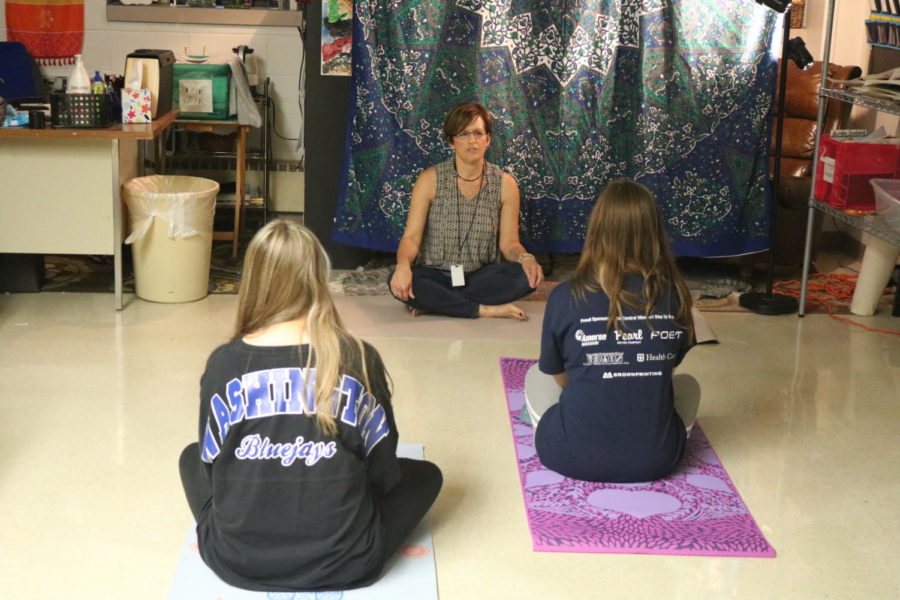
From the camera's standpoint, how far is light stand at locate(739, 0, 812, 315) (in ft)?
15.3

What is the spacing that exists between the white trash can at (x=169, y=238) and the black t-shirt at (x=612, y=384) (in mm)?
2159

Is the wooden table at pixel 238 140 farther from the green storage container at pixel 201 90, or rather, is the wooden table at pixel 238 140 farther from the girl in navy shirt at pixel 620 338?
the girl in navy shirt at pixel 620 338

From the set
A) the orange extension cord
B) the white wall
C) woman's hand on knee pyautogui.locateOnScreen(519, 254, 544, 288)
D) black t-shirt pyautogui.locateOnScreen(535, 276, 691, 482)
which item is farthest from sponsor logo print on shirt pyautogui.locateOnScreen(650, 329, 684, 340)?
the white wall

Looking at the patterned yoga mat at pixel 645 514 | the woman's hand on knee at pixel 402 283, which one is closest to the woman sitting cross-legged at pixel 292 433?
the patterned yoga mat at pixel 645 514

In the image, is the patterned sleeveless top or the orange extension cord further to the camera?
the orange extension cord

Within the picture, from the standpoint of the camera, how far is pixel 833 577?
263 centimetres

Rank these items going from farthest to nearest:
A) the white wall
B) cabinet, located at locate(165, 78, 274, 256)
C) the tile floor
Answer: the white wall
cabinet, located at locate(165, 78, 274, 256)
the tile floor

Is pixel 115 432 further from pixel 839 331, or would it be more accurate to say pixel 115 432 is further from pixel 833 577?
pixel 839 331

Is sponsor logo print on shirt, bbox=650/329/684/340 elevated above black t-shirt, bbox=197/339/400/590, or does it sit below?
above

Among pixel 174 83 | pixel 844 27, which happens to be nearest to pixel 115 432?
pixel 174 83

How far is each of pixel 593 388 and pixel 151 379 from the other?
1680 mm

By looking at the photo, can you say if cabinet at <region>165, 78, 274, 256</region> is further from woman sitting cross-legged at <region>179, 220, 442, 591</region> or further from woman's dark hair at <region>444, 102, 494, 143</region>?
woman sitting cross-legged at <region>179, 220, 442, 591</region>

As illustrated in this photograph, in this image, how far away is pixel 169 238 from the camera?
465 centimetres

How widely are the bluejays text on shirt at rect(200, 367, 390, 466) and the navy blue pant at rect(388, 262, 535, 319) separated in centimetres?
228
